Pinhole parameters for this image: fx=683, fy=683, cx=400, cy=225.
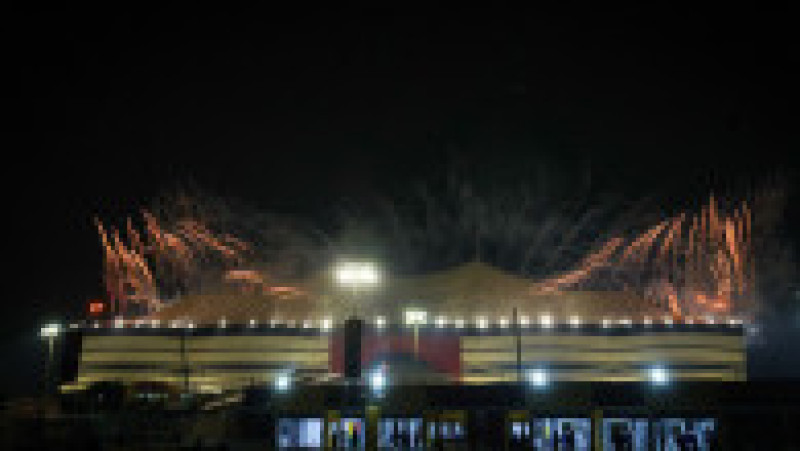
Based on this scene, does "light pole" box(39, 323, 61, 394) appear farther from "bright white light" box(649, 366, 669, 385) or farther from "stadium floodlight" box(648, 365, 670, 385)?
"bright white light" box(649, 366, 669, 385)

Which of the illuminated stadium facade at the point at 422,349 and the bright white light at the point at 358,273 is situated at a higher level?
the bright white light at the point at 358,273

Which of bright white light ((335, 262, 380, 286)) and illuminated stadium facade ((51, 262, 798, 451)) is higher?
bright white light ((335, 262, 380, 286))

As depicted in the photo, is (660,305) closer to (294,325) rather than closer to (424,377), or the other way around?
(424,377)

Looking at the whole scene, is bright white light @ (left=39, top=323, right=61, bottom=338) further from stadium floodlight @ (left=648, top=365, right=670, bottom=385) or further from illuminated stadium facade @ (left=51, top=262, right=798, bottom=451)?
stadium floodlight @ (left=648, top=365, right=670, bottom=385)

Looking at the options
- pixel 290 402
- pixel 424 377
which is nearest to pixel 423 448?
pixel 290 402

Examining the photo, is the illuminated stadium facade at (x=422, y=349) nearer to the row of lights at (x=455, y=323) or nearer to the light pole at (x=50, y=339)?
the row of lights at (x=455, y=323)

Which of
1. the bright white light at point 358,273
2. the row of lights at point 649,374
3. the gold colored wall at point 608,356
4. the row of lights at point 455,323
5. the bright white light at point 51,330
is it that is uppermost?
the bright white light at point 358,273

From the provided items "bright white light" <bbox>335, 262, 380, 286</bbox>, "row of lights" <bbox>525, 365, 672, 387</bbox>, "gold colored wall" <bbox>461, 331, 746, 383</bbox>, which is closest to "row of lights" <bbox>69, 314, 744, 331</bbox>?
"gold colored wall" <bbox>461, 331, 746, 383</bbox>

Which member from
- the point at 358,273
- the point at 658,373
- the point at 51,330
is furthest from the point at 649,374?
the point at 51,330

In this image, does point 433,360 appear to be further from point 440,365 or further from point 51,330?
point 51,330

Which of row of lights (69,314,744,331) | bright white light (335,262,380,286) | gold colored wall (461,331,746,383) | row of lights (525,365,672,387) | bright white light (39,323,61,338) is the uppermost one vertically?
bright white light (335,262,380,286)

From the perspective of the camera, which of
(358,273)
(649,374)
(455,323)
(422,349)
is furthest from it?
(422,349)

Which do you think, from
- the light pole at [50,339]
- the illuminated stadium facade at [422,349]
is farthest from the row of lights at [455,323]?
the light pole at [50,339]

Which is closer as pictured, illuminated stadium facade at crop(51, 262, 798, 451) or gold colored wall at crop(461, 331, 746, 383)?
illuminated stadium facade at crop(51, 262, 798, 451)
